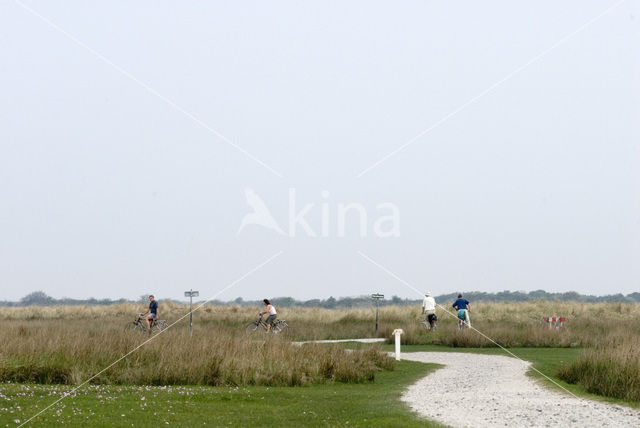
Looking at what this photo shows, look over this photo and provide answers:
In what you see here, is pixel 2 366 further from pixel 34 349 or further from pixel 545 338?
pixel 545 338

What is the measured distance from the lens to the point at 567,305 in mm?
65375

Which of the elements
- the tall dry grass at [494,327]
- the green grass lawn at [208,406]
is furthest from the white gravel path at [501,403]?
the tall dry grass at [494,327]

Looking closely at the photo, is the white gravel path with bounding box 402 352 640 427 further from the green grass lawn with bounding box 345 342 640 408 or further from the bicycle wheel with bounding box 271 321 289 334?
the bicycle wheel with bounding box 271 321 289 334

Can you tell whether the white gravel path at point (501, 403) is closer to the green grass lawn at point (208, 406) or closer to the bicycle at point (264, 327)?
the green grass lawn at point (208, 406)

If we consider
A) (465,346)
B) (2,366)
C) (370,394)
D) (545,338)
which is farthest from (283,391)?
(545,338)

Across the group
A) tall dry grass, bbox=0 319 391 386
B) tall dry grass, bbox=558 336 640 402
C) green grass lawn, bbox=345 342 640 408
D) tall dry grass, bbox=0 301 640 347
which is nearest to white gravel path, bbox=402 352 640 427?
green grass lawn, bbox=345 342 640 408

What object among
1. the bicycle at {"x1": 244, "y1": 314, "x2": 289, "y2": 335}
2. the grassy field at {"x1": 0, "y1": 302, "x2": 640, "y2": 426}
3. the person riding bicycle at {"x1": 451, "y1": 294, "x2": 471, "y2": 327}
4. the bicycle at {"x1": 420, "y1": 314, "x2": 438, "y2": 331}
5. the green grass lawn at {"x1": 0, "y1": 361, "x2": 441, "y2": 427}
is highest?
the person riding bicycle at {"x1": 451, "y1": 294, "x2": 471, "y2": 327}

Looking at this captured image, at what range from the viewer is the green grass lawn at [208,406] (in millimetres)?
13055

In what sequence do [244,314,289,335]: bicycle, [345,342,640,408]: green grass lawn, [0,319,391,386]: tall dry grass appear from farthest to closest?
[244,314,289,335]: bicycle
[0,319,391,386]: tall dry grass
[345,342,640,408]: green grass lawn

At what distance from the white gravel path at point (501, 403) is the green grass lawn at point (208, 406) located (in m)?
0.71

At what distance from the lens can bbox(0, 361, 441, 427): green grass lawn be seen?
1305 centimetres

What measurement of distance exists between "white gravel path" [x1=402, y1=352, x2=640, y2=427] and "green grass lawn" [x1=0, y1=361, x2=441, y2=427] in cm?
71

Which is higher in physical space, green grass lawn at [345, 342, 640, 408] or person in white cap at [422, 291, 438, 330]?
person in white cap at [422, 291, 438, 330]

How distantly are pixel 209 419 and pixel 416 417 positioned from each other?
3.60m
